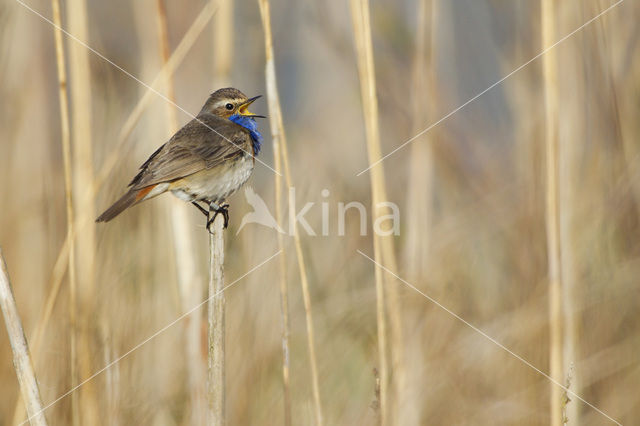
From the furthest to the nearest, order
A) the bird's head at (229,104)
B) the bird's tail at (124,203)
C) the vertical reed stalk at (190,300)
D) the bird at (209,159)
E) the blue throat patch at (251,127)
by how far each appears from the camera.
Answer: the blue throat patch at (251,127) < the bird's head at (229,104) < the bird at (209,159) < the vertical reed stalk at (190,300) < the bird's tail at (124,203)

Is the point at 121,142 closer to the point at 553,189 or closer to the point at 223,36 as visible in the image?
the point at 223,36

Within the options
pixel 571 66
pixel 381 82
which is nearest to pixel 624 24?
pixel 571 66

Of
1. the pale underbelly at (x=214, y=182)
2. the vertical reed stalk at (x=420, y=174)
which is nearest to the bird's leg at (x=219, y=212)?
the pale underbelly at (x=214, y=182)

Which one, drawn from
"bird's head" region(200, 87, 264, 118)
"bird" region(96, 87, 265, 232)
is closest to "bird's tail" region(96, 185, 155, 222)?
"bird" region(96, 87, 265, 232)

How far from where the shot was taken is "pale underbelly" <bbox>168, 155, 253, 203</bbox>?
2.95m

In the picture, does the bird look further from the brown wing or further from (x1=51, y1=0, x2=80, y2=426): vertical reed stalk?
(x1=51, y1=0, x2=80, y2=426): vertical reed stalk

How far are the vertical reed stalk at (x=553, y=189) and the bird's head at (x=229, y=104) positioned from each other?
1.24m

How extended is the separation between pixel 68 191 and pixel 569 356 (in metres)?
1.79

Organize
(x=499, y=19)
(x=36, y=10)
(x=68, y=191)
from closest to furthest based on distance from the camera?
(x=68, y=191) < (x=499, y=19) < (x=36, y=10)

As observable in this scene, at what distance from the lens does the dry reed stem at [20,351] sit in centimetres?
200

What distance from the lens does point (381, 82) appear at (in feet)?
10.7

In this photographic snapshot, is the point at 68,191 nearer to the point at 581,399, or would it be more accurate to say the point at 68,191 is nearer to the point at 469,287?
the point at 469,287

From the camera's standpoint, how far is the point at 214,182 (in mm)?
3039

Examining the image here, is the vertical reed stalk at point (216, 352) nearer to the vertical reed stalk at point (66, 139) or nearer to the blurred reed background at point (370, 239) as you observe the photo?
the blurred reed background at point (370, 239)
